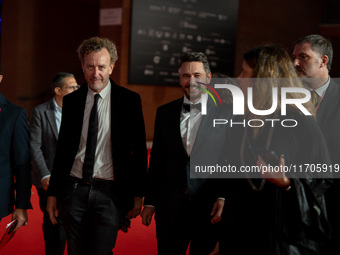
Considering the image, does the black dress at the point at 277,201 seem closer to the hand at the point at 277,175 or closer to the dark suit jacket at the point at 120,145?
the hand at the point at 277,175

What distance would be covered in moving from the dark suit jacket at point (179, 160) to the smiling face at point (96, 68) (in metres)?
0.37

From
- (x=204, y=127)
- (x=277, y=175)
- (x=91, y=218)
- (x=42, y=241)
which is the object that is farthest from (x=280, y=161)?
(x=42, y=241)

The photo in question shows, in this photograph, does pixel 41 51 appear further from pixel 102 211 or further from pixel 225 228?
pixel 225 228

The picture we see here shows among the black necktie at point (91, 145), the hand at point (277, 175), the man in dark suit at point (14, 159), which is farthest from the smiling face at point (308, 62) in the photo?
the man in dark suit at point (14, 159)

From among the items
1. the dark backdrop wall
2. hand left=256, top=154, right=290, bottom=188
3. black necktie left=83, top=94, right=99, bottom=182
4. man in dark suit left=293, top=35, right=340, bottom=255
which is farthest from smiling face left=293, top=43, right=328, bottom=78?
the dark backdrop wall

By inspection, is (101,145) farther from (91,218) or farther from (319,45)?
(319,45)

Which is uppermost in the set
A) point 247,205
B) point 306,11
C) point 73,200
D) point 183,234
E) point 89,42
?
point 306,11

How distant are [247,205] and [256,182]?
0.11 m

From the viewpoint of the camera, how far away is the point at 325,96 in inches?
95.2

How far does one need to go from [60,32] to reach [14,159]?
8.17 metres

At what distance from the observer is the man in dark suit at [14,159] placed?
2213 millimetres

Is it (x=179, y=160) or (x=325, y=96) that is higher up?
(x=325, y=96)

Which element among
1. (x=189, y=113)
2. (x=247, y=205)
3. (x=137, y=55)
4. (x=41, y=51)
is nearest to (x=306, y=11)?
(x=137, y=55)

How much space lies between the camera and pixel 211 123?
7.78 feet
